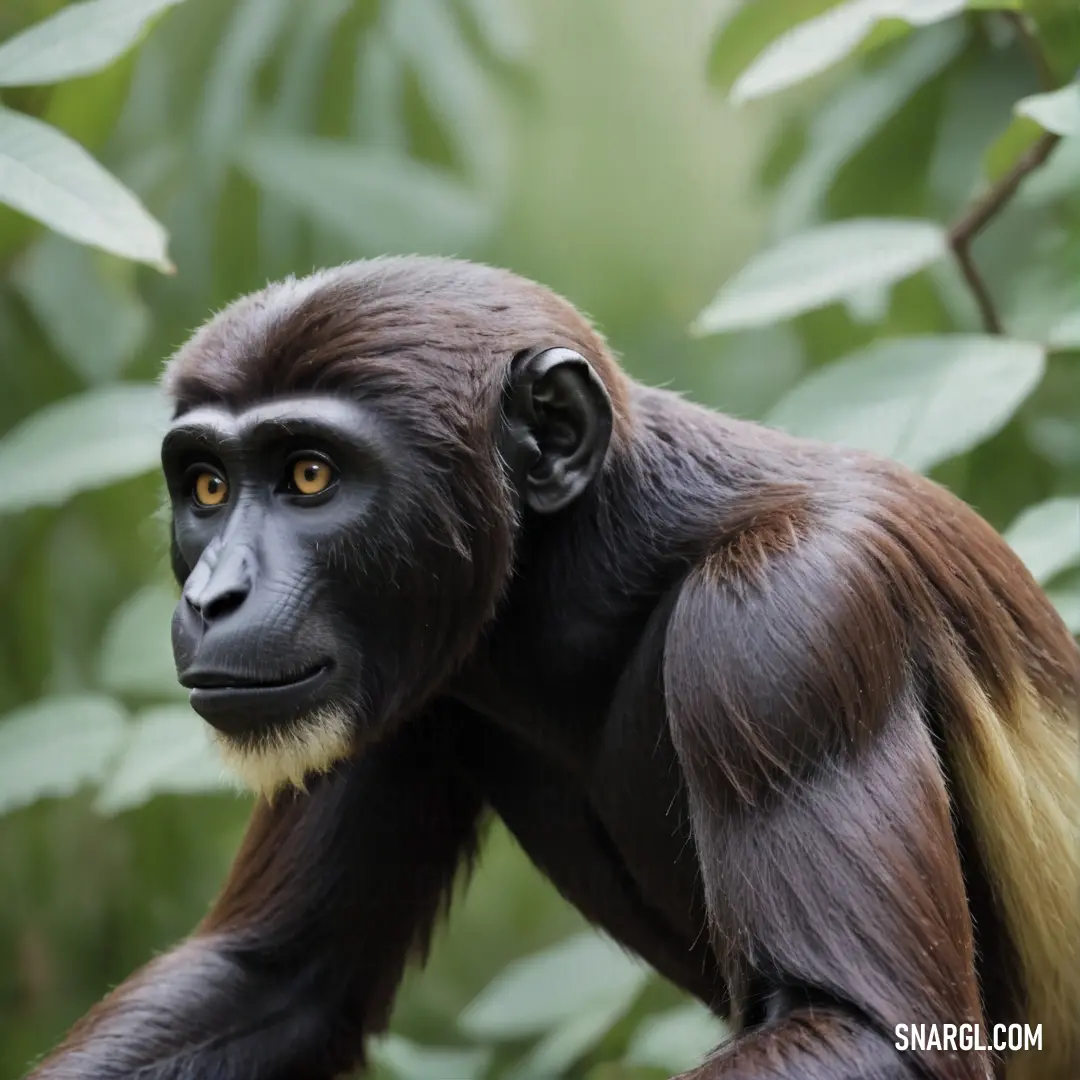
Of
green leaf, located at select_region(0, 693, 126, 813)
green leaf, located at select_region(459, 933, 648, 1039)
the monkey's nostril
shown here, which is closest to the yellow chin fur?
the monkey's nostril

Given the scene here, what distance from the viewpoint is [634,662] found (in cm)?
323

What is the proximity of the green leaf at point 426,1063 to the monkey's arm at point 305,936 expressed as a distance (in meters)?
1.14

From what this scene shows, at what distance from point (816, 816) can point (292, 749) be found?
926 millimetres

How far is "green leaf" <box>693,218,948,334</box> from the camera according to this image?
3994 millimetres

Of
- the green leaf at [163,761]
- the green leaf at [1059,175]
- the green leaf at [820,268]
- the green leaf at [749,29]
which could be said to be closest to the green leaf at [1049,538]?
the green leaf at [820,268]

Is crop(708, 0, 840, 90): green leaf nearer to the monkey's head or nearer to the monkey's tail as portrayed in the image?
the monkey's head

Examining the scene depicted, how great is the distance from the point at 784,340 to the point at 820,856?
385 cm

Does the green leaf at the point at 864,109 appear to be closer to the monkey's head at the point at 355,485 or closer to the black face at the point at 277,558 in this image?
the monkey's head at the point at 355,485

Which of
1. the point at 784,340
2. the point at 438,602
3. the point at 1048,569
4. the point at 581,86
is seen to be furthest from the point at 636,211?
the point at 438,602

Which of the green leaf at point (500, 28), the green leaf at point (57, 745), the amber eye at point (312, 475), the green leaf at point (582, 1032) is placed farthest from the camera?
the green leaf at point (500, 28)

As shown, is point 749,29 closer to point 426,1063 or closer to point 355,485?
point 355,485

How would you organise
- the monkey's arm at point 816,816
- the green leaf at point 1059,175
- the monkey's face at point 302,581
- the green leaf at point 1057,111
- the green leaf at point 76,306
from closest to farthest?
1. the monkey's arm at point 816,816
2. the monkey's face at point 302,581
3. the green leaf at point 1057,111
4. the green leaf at point 1059,175
5. the green leaf at point 76,306

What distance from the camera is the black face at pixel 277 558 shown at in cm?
282

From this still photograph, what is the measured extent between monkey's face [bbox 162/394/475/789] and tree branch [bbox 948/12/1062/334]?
2.20 metres
